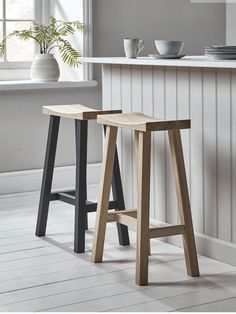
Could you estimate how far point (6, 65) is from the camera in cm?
556

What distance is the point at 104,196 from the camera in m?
3.58

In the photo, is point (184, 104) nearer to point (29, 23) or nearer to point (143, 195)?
point (143, 195)

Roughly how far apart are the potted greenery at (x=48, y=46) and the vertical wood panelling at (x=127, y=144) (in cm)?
134

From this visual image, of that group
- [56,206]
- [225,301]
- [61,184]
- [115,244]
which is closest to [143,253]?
[225,301]

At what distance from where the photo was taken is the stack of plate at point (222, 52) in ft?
11.0

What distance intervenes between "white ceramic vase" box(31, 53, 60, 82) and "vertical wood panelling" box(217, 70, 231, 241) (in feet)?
7.26

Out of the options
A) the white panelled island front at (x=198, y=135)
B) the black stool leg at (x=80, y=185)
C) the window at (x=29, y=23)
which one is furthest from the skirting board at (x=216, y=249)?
the window at (x=29, y=23)

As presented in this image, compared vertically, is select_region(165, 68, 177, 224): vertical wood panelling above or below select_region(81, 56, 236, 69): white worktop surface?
below

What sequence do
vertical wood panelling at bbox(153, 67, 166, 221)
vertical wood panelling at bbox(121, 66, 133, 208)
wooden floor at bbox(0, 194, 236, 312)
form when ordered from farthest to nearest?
vertical wood panelling at bbox(121, 66, 133, 208) < vertical wood panelling at bbox(153, 67, 166, 221) < wooden floor at bbox(0, 194, 236, 312)

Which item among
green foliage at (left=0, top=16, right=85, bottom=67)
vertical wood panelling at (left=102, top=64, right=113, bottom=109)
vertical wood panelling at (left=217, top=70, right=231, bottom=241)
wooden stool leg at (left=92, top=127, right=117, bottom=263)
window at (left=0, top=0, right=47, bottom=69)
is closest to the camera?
vertical wood panelling at (left=217, top=70, right=231, bottom=241)

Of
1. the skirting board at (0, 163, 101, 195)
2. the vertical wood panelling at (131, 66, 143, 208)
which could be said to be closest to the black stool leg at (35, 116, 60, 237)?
the vertical wood panelling at (131, 66, 143, 208)

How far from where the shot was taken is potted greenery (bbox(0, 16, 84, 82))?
5.39m

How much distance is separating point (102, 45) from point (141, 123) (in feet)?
8.49

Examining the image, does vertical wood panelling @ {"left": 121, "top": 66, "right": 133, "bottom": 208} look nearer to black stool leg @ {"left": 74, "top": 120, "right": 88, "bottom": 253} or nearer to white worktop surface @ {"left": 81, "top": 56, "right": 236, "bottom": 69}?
white worktop surface @ {"left": 81, "top": 56, "right": 236, "bottom": 69}
